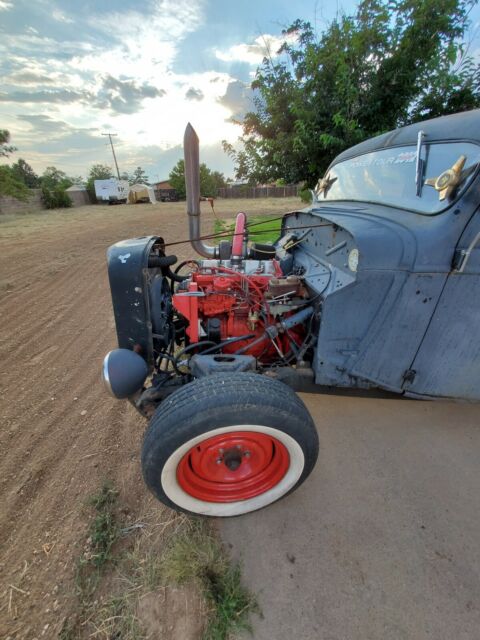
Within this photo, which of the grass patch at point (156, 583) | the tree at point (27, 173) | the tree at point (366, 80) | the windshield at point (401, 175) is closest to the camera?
the grass patch at point (156, 583)

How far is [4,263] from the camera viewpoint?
25.0 ft

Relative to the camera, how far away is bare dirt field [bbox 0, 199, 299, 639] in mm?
1563

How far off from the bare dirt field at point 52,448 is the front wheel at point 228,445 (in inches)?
19.6

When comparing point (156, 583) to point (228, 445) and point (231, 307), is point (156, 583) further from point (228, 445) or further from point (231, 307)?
point (231, 307)

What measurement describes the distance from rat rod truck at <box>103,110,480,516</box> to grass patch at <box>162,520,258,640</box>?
0.18 metres

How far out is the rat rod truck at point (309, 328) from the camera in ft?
5.36

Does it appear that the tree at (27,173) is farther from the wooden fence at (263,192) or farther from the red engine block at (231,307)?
the red engine block at (231,307)

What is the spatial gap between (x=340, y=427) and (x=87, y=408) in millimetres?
2358

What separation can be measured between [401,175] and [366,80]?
6090 mm

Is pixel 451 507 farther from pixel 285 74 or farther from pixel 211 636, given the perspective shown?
pixel 285 74

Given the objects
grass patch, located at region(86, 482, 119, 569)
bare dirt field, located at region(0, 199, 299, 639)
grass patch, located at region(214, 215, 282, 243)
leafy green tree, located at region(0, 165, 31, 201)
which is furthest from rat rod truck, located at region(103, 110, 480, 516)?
leafy green tree, located at region(0, 165, 31, 201)

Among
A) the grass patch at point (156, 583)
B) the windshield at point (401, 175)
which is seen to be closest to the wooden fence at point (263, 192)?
the windshield at point (401, 175)

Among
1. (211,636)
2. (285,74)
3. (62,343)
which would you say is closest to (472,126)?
(211,636)

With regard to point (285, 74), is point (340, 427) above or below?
below
